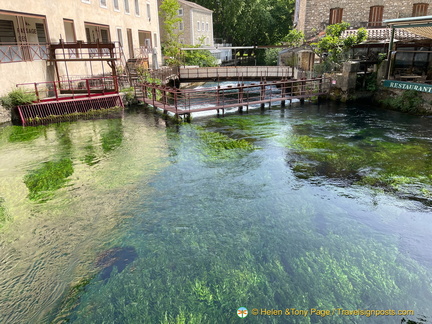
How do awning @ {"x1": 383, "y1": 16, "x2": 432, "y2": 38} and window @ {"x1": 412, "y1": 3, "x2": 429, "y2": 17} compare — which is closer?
awning @ {"x1": 383, "y1": 16, "x2": 432, "y2": 38}

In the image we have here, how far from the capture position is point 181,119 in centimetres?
1680

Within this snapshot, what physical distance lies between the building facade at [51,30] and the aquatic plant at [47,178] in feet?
25.1

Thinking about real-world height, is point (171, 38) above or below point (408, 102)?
above

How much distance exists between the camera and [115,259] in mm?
6289

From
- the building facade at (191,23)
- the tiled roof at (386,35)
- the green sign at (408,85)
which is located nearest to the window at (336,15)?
the tiled roof at (386,35)

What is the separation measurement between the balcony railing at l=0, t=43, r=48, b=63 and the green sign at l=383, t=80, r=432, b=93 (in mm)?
19991

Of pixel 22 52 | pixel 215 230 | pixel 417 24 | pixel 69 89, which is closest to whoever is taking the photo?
pixel 215 230

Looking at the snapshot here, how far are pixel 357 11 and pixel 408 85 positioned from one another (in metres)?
17.6

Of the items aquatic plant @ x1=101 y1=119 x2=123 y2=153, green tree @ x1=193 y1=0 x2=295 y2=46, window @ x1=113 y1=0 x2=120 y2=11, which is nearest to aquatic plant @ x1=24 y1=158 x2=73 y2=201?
aquatic plant @ x1=101 y1=119 x2=123 y2=153

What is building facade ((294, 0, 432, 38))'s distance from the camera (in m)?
29.9

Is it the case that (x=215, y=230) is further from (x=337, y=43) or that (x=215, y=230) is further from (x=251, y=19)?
(x=251, y=19)

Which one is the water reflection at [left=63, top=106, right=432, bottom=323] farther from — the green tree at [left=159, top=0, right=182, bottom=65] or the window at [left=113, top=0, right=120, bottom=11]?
the green tree at [left=159, top=0, right=182, bottom=65]

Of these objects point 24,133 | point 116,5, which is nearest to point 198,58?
point 116,5

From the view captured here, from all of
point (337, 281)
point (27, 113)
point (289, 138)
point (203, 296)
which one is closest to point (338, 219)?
point (337, 281)
